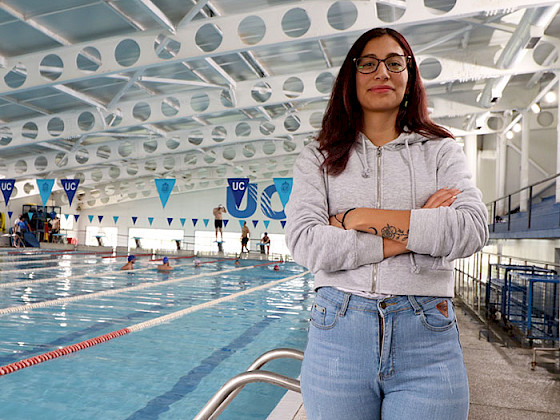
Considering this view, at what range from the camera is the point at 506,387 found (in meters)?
3.12

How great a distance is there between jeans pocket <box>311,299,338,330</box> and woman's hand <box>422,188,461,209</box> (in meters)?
0.29

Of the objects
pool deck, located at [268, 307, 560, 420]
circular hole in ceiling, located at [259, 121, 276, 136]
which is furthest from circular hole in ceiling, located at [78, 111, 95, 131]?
pool deck, located at [268, 307, 560, 420]

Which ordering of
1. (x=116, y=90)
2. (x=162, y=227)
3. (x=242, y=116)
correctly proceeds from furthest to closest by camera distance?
(x=162, y=227) → (x=242, y=116) → (x=116, y=90)

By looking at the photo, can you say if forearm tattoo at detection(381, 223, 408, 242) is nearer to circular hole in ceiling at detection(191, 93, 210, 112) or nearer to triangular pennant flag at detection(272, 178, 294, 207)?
circular hole in ceiling at detection(191, 93, 210, 112)

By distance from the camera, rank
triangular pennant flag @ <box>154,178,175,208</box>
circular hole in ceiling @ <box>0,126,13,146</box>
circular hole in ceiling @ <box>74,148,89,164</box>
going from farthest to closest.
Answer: circular hole in ceiling @ <box>74,148,89,164</box>
triangular pennant flag @ <box>154,178,175,208</box>
circular hole in ceiling @ <box>0,126,13,146</box>

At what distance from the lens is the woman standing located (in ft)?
3.19

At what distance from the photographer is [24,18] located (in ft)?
24.6

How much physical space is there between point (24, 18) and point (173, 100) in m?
4.62

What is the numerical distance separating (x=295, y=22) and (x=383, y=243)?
7.72 meters

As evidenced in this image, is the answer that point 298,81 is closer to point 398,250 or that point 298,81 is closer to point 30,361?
point 30,361

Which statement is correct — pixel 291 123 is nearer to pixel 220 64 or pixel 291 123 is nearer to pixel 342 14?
pixel 220 64

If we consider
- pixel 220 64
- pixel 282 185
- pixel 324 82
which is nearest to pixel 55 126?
pixel 220 64

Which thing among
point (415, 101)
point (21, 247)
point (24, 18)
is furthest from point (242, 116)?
point (415, 101)

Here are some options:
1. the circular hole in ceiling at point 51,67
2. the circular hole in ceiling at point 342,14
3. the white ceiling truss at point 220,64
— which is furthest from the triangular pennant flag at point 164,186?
the circular hole in ceiling at point 342,14
